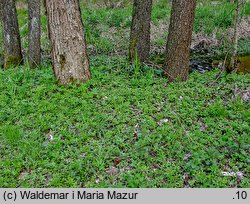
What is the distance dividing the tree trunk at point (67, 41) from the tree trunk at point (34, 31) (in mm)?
3440

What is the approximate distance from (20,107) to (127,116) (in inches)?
73.5

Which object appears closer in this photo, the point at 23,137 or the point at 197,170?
the point at 197,170

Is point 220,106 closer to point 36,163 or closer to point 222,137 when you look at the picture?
point 222,137

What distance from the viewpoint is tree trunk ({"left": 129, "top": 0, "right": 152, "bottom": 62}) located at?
7836 millimetres

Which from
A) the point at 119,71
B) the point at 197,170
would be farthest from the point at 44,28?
the point at 197,170

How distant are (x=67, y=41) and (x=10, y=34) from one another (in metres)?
3.81

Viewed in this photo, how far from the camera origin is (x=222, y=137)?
4.83 m

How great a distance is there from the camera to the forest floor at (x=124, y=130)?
4.25m

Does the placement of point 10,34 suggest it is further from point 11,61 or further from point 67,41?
point 67,41

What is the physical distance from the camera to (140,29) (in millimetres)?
7941
